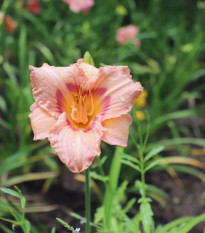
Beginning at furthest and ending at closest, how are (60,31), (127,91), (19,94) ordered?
(60,31) → (19,94) → (127,91)

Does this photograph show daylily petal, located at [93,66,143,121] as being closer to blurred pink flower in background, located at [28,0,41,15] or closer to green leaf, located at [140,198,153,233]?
green leaf, located at [140,198,153,233]

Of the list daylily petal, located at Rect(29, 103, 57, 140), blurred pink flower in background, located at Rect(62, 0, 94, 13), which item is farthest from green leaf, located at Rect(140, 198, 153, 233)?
blurred pink flower in background, located at Rect(62, 0, 94, 13)

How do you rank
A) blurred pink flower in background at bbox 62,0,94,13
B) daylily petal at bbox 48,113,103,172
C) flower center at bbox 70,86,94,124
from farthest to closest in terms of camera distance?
blurred pink flower in background at bbox 62,0,94,13 → flower center at bbox 70,86,94,124 → daylily petal at bbox 48,113,103,172

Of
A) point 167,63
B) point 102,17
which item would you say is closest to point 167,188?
point 167,63

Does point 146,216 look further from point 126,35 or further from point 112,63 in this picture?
A: point 126,35

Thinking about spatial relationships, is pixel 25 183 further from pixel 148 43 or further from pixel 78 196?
pixel 148 43
